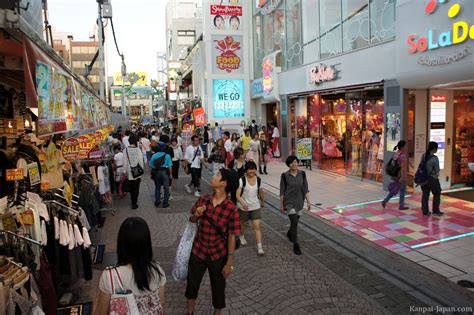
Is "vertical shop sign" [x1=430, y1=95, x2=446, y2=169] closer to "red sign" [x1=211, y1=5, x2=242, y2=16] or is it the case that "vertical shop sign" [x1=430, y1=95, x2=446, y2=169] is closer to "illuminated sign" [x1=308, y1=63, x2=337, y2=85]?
"illuminated sign" [x1=308, y1=63, x2=337, y2=85]

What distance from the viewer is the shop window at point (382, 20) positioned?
11.0 m

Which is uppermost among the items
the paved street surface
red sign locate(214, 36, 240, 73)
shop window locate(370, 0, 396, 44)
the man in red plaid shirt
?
red sign locate(214, 36, 240, 73)

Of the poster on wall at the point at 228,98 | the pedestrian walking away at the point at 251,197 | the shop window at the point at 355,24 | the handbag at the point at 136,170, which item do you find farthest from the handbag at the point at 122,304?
the poster on wall at the point at 228,98

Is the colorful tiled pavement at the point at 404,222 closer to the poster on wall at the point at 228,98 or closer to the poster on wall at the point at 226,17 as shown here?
the poster on wall at the point at 228,98

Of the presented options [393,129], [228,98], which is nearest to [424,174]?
[393,129]

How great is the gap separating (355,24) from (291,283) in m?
10.3

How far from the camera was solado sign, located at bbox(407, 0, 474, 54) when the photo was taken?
25.6ft

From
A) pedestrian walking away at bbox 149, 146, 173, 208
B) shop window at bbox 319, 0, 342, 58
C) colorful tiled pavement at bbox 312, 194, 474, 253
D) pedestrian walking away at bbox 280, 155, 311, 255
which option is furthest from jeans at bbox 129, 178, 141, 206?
shop window at bbox 319, 0, 342, 58

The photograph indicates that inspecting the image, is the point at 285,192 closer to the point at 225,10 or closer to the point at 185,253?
the point at 185,253

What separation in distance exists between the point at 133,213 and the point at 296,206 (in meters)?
4.65

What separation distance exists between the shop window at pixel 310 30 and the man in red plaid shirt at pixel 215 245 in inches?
506

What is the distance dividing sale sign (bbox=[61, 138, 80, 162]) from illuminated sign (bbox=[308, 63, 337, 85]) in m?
9.71

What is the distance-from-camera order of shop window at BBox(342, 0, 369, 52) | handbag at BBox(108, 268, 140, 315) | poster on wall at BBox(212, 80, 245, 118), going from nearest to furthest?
1. handbag at BBox(108, 268, 140, 315)
2. shop window at BBox(342, 0, 369, 52)
3. poster on wall at BBox(212, 80, 245, 118)

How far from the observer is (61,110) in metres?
4.38
